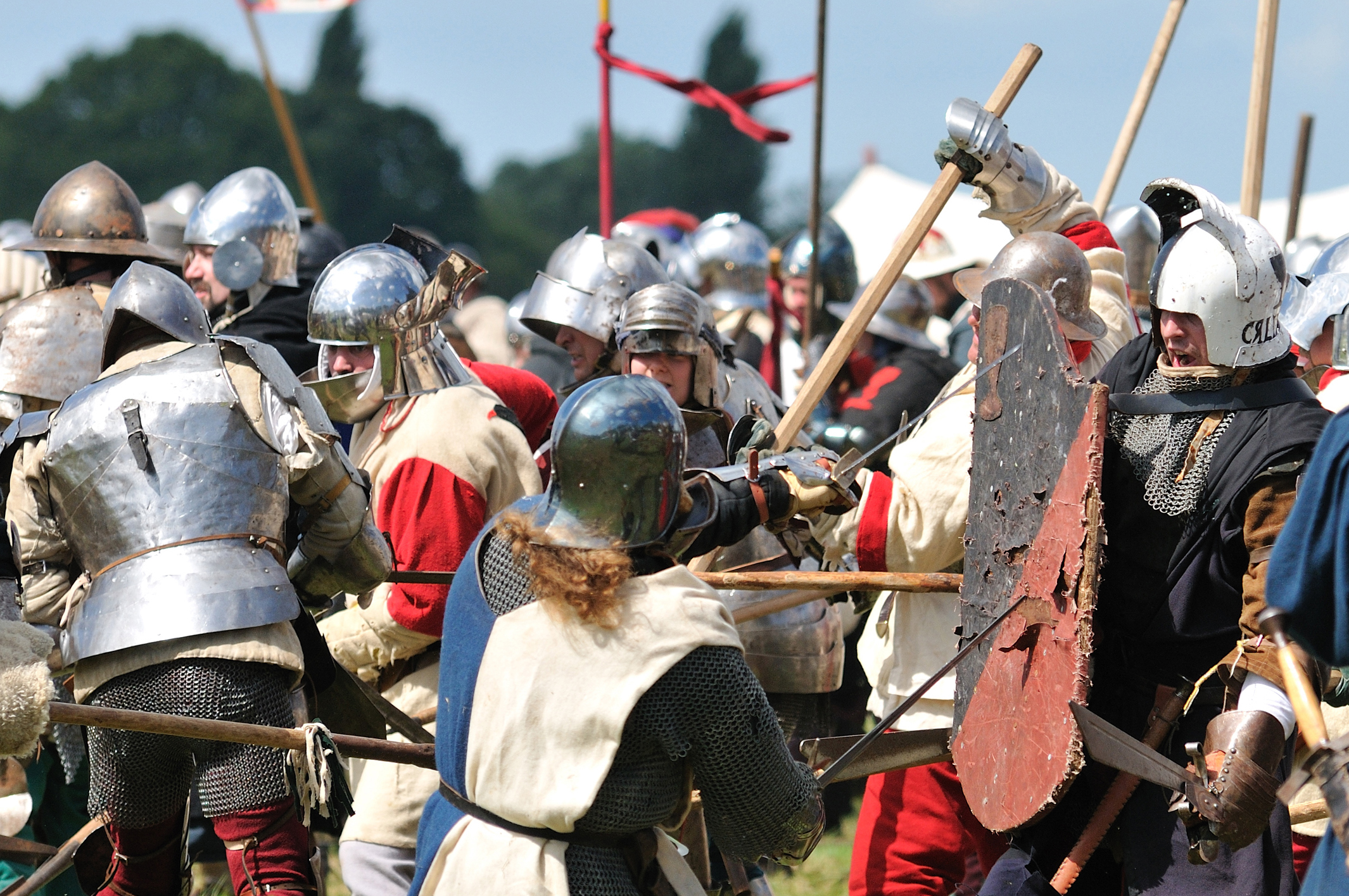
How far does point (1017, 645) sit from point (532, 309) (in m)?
2.61

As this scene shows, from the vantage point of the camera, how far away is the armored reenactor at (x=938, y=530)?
13.0 feet

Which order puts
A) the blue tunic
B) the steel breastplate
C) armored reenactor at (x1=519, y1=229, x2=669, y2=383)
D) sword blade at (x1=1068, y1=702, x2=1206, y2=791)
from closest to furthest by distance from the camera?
the blue tunic < sword blade at (x1=1068, y1=702, x2=1206, y2=791) < the steel breastplate < armored reenactor at (x1=519, y1=229, x2=669, y2=383)

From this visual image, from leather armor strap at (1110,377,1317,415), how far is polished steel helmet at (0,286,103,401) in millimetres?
2834

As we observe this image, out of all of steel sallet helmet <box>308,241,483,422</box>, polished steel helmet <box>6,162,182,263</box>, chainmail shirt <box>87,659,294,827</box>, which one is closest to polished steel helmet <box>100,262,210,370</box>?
steel sallet helmet <box>308,241,483,422</box>

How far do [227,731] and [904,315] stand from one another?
5.66 meters

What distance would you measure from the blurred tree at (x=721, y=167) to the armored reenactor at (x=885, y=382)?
50665mm

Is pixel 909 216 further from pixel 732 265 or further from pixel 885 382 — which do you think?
pixel 885 382

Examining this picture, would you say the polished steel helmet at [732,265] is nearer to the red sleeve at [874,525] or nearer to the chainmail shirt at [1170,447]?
the red sleeve at [874,525]

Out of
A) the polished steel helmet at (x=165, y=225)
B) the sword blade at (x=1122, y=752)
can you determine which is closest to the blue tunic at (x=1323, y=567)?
the sword blade at (x=1122, y=752)

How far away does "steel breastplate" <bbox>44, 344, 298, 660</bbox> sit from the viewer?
3559mm

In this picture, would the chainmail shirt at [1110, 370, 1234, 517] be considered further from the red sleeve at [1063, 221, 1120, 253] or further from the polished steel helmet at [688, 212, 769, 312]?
the polished steel helmet at [688, 212, 769, 312]

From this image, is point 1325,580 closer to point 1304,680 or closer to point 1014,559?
point 1304,680

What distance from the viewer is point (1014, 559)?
134 inches

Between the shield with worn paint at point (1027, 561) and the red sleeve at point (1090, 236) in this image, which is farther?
the red sleeve at point (1090, 236)
